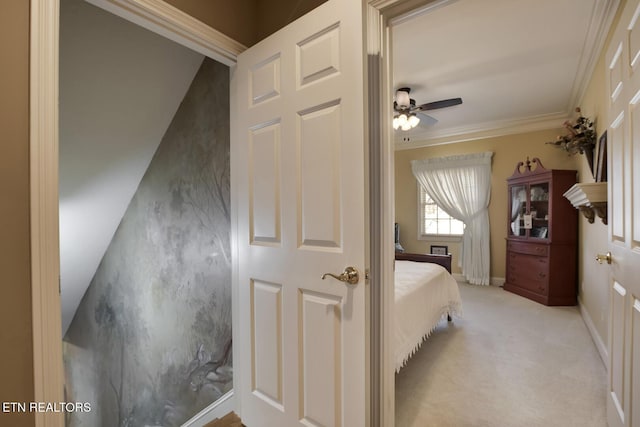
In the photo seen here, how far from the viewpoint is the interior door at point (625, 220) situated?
1127 mm

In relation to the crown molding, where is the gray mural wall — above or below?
below

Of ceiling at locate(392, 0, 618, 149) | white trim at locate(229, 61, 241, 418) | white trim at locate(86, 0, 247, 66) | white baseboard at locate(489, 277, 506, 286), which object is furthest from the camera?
white baseboard at locate(489, 277, 506, 286)

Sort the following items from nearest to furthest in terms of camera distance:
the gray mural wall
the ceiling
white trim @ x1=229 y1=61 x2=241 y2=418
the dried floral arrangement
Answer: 1. white trim @ x1=229 y1=61 x2=241 y2=418
2. the gray mural wall
3. the ceiling
4. the dried floral arrangement

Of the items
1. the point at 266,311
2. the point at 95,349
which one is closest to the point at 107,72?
the point at 266,311

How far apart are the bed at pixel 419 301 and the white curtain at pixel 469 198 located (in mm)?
1889

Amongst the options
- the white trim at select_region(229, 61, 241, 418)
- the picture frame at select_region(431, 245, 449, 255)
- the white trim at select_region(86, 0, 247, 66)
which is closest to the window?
the picture frame at select_region(431, 245, 449, 255)

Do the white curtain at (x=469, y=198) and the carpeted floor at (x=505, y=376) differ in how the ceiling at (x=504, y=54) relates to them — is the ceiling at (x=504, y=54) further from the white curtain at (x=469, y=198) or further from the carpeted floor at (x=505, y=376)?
the carpeted floor at (x=505, y=376)

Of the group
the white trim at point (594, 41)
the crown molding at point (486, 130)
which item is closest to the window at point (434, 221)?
the crown molding at point (486, 130)

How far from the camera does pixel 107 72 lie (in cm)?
192

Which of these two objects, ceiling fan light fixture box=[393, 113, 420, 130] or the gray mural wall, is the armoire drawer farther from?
the gray mural wall

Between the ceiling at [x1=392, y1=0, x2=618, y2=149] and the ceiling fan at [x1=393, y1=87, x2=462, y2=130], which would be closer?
the ceiling at [x1=392, y1=0, x2=618, y2=149]

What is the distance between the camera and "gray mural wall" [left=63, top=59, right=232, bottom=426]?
6.46 feet

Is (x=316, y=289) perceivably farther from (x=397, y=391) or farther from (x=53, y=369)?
(x=397, y=391)

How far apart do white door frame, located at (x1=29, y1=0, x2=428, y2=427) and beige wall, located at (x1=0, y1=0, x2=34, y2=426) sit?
0.02 m
